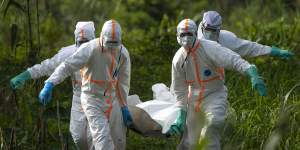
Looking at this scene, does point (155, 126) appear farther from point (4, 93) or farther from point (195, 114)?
point (4, 93)

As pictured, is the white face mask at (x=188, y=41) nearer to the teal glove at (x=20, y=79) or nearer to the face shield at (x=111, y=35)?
the face shield at (x=111, y=35)

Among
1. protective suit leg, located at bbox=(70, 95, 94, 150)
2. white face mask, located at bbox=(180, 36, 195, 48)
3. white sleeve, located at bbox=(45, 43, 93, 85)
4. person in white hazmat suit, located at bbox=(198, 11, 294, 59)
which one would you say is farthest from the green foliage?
white face mask, located at bbox=(180, 36, 195, 48)

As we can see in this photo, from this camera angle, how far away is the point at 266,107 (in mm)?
10320

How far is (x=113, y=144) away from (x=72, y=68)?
34.2 inches

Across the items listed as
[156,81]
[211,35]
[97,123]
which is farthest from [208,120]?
[156,81]

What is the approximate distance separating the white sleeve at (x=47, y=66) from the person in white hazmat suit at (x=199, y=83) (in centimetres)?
130

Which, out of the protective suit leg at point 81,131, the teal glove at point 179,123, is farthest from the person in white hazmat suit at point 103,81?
the teal glove at point 179,123

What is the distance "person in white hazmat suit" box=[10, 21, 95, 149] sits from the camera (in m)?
9.72

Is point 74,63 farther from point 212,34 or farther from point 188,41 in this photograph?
point 212,34

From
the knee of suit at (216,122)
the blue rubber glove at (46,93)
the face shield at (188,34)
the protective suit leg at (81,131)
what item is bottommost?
the protective suit leg at (81,131)

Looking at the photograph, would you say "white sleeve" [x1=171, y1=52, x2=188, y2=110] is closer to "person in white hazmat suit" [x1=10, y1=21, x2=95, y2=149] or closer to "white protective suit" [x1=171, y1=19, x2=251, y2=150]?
"white protective suit" [x1=171, y1=19, x2=251, y2=150]

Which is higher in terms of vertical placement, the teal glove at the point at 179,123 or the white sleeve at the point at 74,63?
the white sleeve at the point at 74,63

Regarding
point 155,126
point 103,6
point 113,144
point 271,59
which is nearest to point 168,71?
point 271,59

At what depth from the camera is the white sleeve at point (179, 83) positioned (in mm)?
9391
